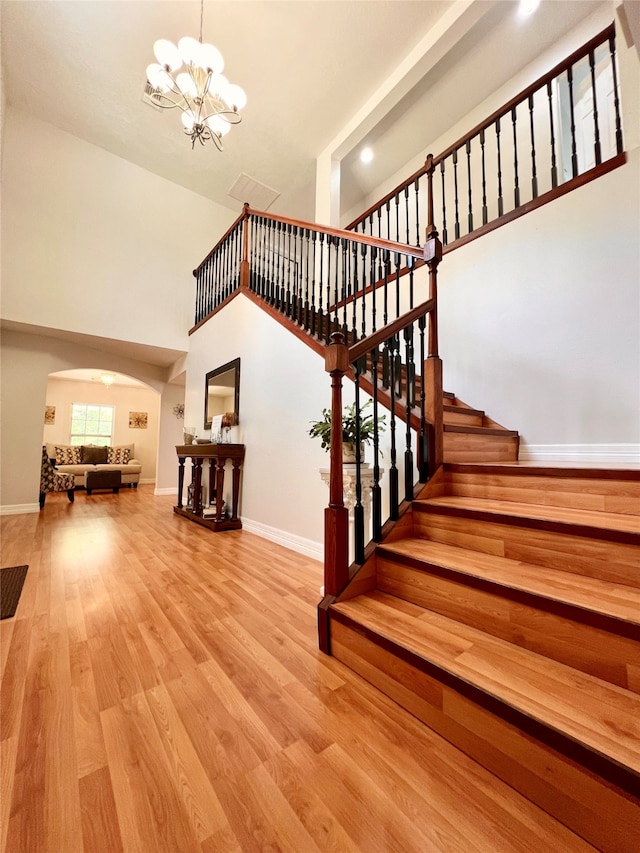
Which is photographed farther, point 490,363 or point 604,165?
point 490,363

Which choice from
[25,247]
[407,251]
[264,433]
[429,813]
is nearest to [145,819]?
[429,813]

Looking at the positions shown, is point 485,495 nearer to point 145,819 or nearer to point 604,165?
point 145,819

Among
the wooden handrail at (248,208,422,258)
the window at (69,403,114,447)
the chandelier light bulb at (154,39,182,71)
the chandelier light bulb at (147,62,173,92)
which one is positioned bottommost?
the window at (69,403,114,447)

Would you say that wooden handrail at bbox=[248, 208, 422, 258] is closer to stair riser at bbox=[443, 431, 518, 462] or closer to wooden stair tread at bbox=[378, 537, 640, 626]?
stair riser at bbox=[443, 431, 518, 462]

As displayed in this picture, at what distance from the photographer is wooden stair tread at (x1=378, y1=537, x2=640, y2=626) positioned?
959 mm

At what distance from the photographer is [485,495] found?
5.71ft

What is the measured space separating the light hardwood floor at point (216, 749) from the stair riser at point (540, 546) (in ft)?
2.23

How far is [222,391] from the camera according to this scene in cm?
450

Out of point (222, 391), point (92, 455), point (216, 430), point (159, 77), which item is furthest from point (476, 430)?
point (92, 455)

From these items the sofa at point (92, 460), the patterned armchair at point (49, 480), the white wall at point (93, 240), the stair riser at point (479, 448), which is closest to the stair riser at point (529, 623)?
the stair riser at point (479, 448)

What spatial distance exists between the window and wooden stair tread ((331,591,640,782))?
9.67 m

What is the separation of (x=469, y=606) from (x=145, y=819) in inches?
42.0

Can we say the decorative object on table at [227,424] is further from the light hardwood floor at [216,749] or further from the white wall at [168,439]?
the white wall at [168,439]

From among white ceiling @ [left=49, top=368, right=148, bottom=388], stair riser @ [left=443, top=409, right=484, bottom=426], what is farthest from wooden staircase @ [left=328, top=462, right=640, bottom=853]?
white ceiling @ [left=49, top=368, right=148, bottom=388]
